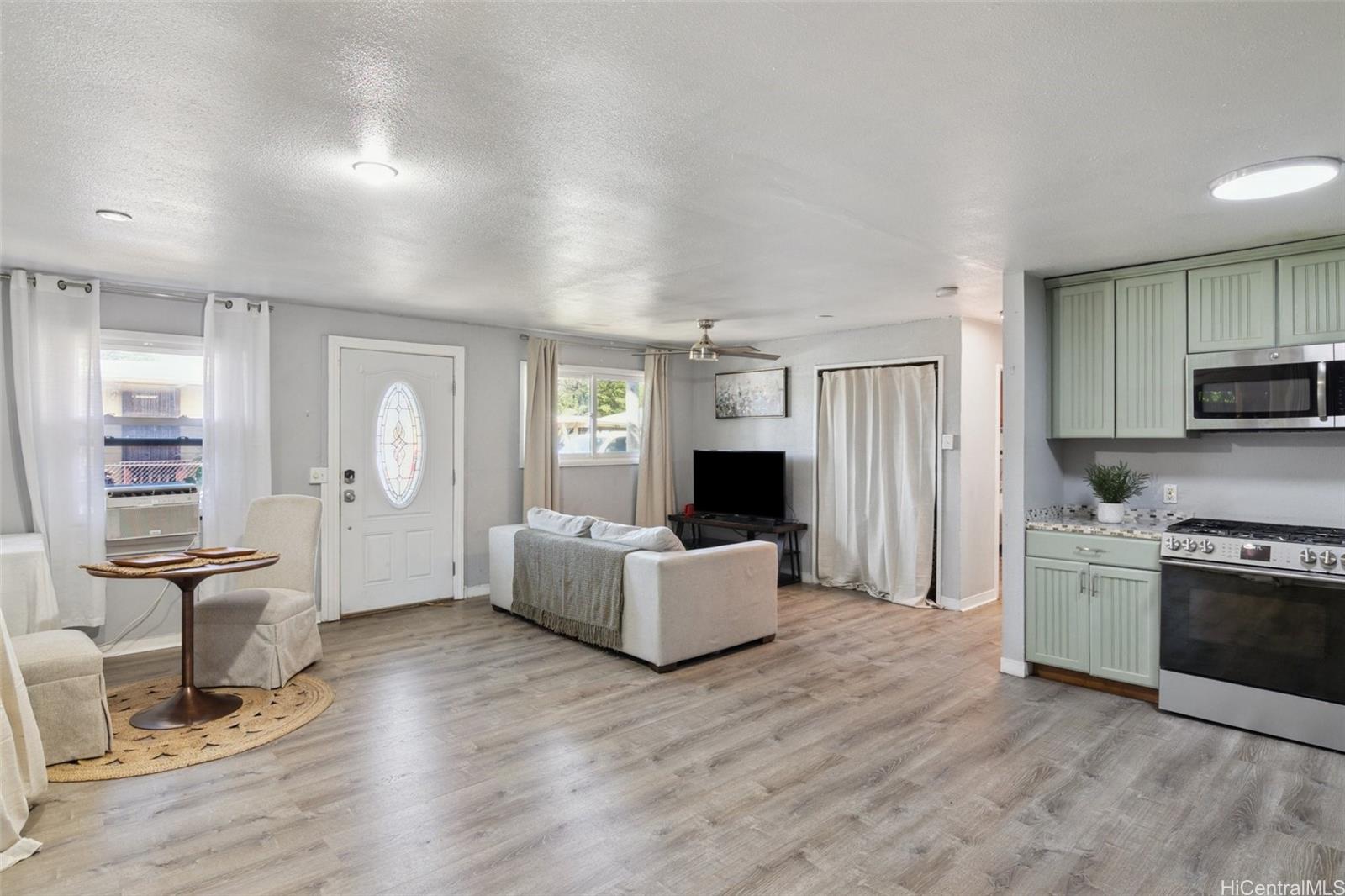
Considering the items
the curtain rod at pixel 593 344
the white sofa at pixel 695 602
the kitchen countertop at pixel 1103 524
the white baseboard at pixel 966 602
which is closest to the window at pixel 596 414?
the curtain rod at pixel 593 344

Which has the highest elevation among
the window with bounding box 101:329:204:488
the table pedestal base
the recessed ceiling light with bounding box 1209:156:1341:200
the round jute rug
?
the recessed ceiling light with bounding box 1209:156:1341:200

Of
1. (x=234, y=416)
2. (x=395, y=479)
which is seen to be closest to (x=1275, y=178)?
(x=395, y=479)

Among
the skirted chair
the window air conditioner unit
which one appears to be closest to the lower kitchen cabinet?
the skirted chair

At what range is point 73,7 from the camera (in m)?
1.59

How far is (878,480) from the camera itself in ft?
20.4

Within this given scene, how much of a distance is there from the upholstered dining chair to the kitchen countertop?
14.0ft

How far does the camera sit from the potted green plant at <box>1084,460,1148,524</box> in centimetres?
408

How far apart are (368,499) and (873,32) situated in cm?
502

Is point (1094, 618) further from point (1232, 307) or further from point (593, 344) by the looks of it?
point (593, 344)

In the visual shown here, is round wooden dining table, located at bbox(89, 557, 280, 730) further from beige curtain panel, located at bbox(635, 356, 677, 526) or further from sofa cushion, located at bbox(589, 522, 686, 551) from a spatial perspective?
beige curtain panel, located at bbox(635, 356, 677, 526)

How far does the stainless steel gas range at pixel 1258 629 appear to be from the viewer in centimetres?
312

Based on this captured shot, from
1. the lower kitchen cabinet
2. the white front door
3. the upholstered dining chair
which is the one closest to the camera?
the lower kitchen cabinet

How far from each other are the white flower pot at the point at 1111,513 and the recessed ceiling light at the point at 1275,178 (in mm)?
1852

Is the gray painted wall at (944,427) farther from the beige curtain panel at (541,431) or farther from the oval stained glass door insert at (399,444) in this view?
the oval stained glass door insert at (399,444)
